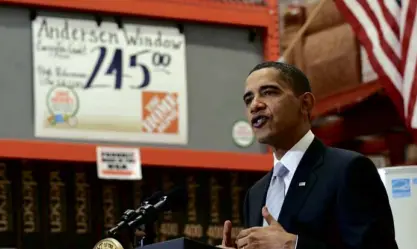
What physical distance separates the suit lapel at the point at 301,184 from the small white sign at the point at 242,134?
337cm

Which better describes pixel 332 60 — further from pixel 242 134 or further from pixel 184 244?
pixel 184 244

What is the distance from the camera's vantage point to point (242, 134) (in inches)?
246

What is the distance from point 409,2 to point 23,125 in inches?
90.4

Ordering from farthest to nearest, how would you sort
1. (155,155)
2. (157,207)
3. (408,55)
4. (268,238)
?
(155,155) → (408,55) → (157,207) → (268,238)

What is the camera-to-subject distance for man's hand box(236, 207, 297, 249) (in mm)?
2574

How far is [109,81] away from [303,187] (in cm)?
331

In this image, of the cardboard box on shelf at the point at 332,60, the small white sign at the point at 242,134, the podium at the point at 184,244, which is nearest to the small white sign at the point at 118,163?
the small white sign at the point at 242,134

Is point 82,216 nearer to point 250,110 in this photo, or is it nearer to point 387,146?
point 387,146

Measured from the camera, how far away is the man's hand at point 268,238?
8.45 ft

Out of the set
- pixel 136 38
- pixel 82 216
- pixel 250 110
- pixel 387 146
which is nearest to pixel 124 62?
pixel 136 38

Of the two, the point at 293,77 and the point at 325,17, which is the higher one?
the point at 325,17

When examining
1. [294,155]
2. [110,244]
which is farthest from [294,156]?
[110,244]

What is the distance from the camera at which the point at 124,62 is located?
19.6 ft

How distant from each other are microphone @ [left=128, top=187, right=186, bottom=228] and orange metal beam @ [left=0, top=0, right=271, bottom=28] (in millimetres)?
2878
